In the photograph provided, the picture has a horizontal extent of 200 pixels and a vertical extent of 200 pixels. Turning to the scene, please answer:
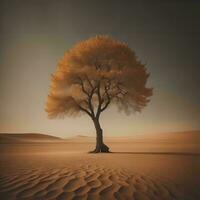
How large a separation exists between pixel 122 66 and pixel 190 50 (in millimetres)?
1521

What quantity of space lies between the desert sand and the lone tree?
2.14ft

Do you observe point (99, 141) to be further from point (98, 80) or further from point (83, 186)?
point (83, 186)

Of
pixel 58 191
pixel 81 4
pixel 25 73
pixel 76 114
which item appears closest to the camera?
pixel 58 191

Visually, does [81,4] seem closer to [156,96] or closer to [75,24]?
[75,24]

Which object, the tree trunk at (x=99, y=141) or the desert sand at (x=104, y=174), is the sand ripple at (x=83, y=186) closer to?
the desert sand at (x=104, y=174)

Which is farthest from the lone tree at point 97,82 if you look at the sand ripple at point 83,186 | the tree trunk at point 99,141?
the sand ripple at point 83,186

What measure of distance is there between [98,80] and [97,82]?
0.07 m

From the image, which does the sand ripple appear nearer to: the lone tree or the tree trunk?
the tree trunk

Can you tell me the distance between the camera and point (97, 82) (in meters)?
5.27

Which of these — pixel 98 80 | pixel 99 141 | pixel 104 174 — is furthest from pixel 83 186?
pixel 98 80

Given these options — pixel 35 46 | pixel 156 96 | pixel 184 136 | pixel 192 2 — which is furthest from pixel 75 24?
pixel 184 136

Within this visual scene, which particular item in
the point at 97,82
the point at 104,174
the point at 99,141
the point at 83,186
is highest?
the point at 97,82

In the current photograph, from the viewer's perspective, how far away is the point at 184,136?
4.30 m

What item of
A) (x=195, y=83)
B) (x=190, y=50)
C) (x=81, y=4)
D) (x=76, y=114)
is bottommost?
(x=76, y=114)
